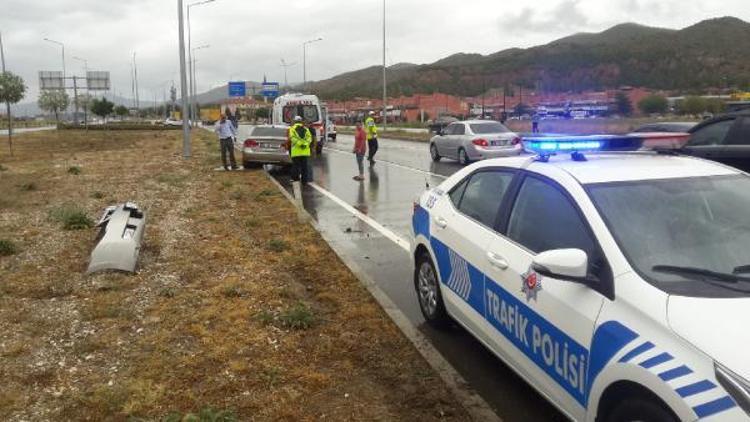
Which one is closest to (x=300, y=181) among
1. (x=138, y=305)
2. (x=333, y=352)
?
(x=138, y=305)

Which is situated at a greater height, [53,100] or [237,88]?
[237,88]

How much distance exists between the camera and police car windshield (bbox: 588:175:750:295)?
3.13 metres

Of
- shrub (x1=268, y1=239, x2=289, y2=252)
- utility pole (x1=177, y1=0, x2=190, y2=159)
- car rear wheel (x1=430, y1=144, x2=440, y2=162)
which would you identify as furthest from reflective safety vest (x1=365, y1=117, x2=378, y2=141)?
shrub (x1=268, y1=239, x2=289, y2=252)

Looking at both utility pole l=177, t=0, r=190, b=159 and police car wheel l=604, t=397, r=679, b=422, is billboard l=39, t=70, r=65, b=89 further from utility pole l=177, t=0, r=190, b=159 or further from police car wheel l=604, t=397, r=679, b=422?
police car wheel l=604, t=397, r=679, b=422

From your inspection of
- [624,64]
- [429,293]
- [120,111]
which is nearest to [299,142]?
[429,293]

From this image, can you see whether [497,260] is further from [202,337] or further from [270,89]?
[270,89]

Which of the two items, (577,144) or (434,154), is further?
(434,154)

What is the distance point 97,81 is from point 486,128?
235ft

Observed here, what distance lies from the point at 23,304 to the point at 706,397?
5.65m

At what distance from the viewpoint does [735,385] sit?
233 cm

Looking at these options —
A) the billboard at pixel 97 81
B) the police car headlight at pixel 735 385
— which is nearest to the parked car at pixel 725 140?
the police car headlight at pixel 735 385

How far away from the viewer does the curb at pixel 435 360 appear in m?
4.08

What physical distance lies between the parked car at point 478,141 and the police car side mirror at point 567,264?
16646 mm

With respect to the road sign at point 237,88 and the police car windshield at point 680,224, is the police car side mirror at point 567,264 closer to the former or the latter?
the police car windshield at point 680,224
